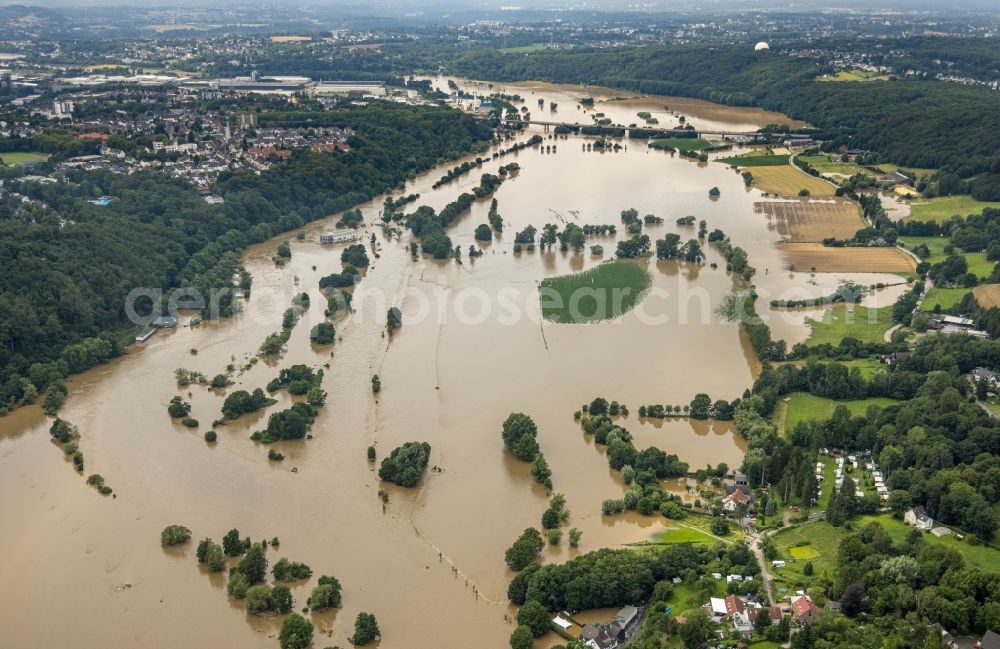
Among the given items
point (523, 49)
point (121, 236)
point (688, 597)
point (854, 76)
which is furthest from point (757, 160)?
point (523, 49)

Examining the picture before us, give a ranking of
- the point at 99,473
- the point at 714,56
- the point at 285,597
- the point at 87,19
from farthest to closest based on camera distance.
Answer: the point at 87,19, the point at 714,56, the point at 99,473, the point at 285,597

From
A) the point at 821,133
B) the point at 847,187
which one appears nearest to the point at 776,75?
the point at 821,133

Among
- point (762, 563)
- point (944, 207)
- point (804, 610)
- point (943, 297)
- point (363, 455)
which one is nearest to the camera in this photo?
point (804, 610)

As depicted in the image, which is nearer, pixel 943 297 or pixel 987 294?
pixel 987 294

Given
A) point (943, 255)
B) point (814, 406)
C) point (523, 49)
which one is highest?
point (523, 49)

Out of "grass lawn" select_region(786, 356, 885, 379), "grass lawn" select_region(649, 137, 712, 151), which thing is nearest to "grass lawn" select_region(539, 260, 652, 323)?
"grass lawn" select_region(786, 356, 885, 379)

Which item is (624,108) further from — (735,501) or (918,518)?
(918,518)

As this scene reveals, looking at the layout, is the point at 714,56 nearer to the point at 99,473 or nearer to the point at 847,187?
the point at 847,187
